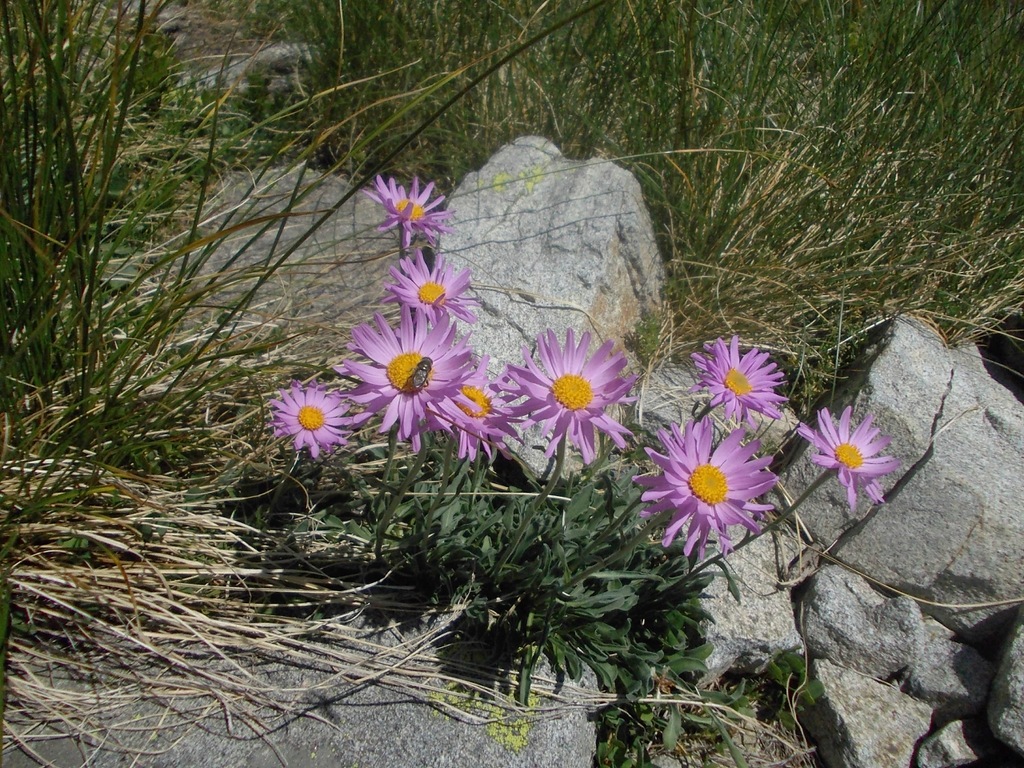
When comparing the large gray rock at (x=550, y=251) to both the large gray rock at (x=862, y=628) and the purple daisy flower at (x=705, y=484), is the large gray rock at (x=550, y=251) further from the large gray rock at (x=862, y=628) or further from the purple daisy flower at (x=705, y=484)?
the purple daisy flower at (x=705, y=484)

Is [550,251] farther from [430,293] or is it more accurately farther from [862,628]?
[862,628]

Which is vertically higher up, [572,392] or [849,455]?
[572,392]

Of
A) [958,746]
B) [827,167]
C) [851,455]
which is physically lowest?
[958,746]

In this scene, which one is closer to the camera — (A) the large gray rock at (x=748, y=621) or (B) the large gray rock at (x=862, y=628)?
(A) the large gray rock at (x=748, y=621)

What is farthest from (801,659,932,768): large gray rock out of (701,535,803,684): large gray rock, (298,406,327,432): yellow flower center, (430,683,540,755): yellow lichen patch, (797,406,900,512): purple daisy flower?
(298,406,327,432): yellow flower center

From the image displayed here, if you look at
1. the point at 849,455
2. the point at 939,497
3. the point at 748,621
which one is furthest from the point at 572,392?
the point at 939,497

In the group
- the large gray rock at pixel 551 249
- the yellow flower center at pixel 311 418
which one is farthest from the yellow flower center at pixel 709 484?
the large gray rock at pixel 551 249

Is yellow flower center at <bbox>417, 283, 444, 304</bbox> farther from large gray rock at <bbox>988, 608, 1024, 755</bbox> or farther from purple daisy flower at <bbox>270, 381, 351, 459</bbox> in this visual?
large gray rock at <bbox>988, 608, 1024, 755</bbox>
